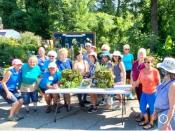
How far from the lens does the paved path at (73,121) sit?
31.7 feet

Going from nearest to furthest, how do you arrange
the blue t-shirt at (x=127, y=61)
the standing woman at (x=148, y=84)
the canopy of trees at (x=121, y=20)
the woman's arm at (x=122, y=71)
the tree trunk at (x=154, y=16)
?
the standing woman at (x=148, y=84)
the woman's arm at (x=122, y=71)
the blue t-shirt at (x=127, y=61)
the canopy of trees at (x=121, y=20)
the tree trunk at (x=154, y=16)

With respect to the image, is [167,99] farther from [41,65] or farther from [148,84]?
[41,65]

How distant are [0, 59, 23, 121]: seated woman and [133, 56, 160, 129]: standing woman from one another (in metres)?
2.84

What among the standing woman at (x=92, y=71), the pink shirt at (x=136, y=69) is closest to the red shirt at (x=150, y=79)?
the pink shirt at (x=136, y=69)

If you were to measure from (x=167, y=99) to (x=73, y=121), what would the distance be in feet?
14.6

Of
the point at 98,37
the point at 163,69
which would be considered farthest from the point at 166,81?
the point at 98,37

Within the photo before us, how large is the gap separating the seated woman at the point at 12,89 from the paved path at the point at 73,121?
28 centimetres

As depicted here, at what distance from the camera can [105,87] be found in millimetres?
10156

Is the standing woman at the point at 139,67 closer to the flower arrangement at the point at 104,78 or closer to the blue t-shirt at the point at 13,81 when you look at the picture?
the flower arrangement at the point at 104,78

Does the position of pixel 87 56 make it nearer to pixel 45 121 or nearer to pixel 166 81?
pixel 45 121

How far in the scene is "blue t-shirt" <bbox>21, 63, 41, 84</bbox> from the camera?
1073 centimetres

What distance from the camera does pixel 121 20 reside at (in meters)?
26.0

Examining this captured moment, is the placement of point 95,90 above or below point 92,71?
below

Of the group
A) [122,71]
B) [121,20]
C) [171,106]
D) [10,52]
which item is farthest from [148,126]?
[121,20]
